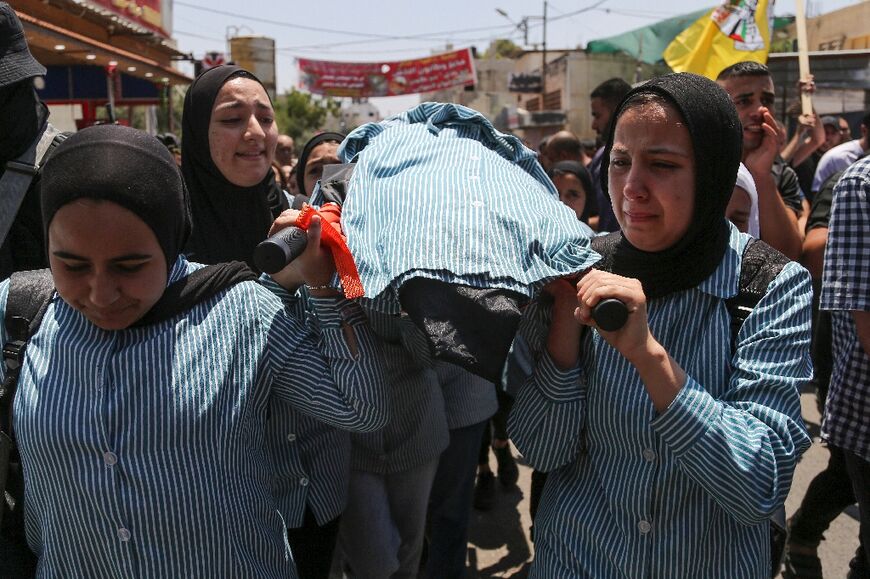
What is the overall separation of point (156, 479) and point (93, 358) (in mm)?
289

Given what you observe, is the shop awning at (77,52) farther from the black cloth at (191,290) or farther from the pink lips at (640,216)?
the pink lips at (640,216)

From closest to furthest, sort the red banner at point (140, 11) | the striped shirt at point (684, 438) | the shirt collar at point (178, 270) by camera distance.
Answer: the striped shirt at point (684, 438), the shirt collar at point (178, 270), the red banner at point (140, 11)

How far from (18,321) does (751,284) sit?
1.61 meters

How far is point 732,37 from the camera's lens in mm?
5453

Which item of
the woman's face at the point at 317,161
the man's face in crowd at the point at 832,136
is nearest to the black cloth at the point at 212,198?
the woman's face at the point at 317,161

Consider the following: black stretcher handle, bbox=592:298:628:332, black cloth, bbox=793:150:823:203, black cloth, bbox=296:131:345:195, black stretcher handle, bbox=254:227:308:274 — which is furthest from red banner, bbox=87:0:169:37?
black stretcher handle, bbox=592:298:628:332

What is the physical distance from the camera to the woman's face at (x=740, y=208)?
2699mm

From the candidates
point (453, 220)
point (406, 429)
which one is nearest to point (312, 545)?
point (406, 429)

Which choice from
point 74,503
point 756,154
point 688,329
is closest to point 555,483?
point 688,329

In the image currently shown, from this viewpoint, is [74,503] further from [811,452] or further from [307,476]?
[811,452]

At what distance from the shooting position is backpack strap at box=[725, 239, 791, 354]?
5.33 feet

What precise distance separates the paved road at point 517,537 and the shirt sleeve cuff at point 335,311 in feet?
7.84

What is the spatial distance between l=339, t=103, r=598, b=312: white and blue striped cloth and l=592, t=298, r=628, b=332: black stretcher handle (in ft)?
0.46

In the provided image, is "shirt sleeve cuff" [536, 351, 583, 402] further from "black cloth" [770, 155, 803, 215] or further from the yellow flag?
the yellow flag
